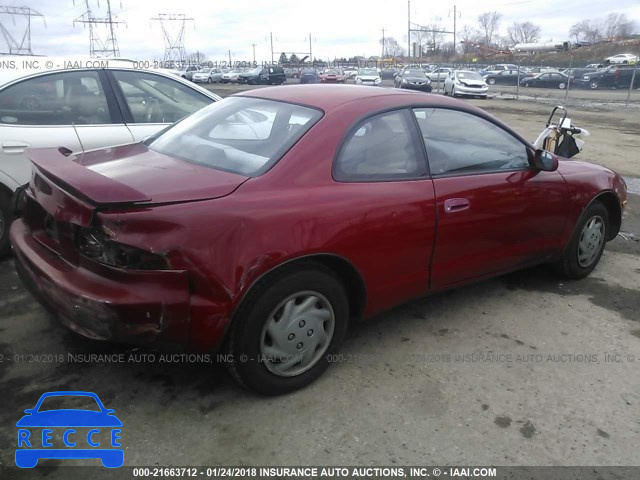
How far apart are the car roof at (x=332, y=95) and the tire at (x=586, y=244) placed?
1521mm

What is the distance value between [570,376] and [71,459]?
261 cm

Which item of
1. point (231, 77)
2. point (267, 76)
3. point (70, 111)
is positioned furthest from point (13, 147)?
point (231, 77)

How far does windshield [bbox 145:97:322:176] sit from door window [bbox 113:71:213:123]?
1.40 m

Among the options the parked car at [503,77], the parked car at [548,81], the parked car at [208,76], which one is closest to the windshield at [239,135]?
the parked car at [548,81]

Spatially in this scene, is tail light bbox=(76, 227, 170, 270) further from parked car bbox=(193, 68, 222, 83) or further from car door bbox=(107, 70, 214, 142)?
parked car bbox=(193, 68, 222, 83)

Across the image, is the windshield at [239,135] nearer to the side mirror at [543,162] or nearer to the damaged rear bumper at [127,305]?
the damaged rear bumper at [127,305]

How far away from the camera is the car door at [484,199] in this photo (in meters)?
3.29

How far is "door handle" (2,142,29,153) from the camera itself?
4191 millimetres

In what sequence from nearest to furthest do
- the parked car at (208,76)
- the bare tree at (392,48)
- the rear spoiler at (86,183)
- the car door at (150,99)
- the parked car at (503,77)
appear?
the rear spoiler at (86,183) < the car door at (150,99) < the parked car at (503,77) < the parked car at (208,76) < the bare tree at (392,48)

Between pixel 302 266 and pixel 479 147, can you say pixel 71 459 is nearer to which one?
pixel 302 266

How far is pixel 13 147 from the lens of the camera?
422 cm

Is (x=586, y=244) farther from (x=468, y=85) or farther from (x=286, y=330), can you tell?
(x=468, y=85)

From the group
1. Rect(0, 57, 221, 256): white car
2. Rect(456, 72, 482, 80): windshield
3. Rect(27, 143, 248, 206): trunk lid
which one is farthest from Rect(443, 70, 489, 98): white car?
Rect(27, 143, 248, 206): trunk lid

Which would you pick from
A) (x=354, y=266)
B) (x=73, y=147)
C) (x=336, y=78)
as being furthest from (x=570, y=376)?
(x=336, y=78)
